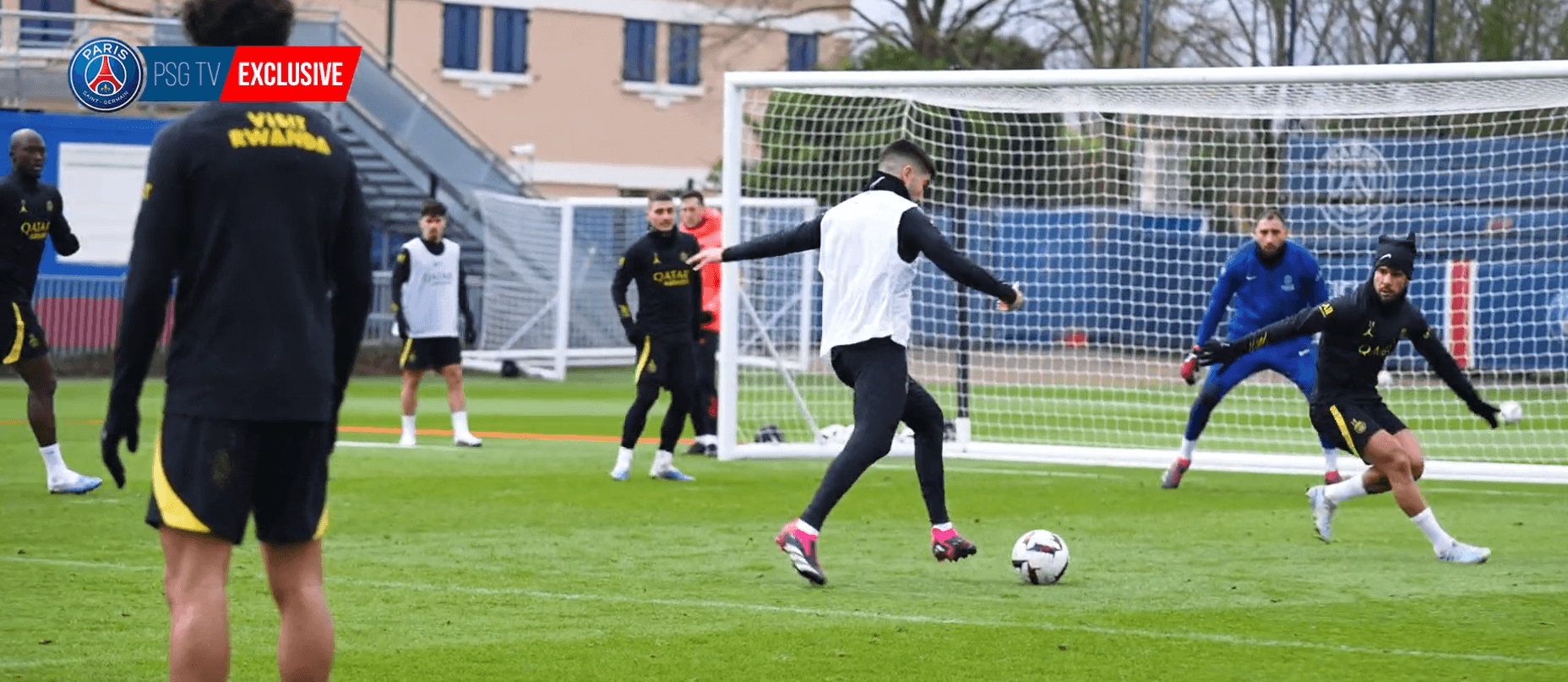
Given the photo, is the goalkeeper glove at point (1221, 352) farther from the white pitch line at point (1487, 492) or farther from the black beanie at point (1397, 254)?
the white pitch line at point (1487, 492)

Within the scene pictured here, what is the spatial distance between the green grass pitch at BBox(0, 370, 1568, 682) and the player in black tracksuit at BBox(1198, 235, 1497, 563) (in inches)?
14.0

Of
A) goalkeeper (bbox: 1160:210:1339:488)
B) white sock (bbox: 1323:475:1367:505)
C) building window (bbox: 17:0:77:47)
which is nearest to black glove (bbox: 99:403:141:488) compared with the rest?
white sock (bbox: 1323:475:1367:505)

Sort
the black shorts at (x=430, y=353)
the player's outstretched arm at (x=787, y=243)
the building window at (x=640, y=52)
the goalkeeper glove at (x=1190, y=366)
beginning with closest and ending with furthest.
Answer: the player's outstretched arm at (x=787, y=243)
the goalkeeper glove at (x=1190, y=366)
the black shorts at (x=430, y=353)
the building window at (x=640, y=52)

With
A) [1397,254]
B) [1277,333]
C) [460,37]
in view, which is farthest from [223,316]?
[460,37]

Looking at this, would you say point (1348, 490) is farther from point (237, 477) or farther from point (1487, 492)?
point (237, 477)

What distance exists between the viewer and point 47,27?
39.6m

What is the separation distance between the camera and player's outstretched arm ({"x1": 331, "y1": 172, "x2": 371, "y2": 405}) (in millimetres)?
5086

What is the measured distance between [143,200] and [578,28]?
4794 cm

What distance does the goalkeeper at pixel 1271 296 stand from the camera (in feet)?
45.7

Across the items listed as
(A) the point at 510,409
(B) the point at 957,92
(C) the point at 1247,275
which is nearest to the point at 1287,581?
(C) the point at 1247,275

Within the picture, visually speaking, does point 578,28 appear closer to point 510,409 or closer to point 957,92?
point 510,409

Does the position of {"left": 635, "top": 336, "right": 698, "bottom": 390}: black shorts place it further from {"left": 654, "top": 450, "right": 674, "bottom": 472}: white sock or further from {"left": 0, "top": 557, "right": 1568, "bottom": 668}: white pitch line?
{"left": 0, "top": 557, "right": 1568, "bottom": 668}: white pitch line

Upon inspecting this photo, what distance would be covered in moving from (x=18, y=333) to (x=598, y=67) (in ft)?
134

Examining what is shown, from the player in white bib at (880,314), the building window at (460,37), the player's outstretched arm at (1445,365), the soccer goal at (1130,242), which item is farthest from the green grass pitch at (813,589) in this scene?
the building window at (460,37)
